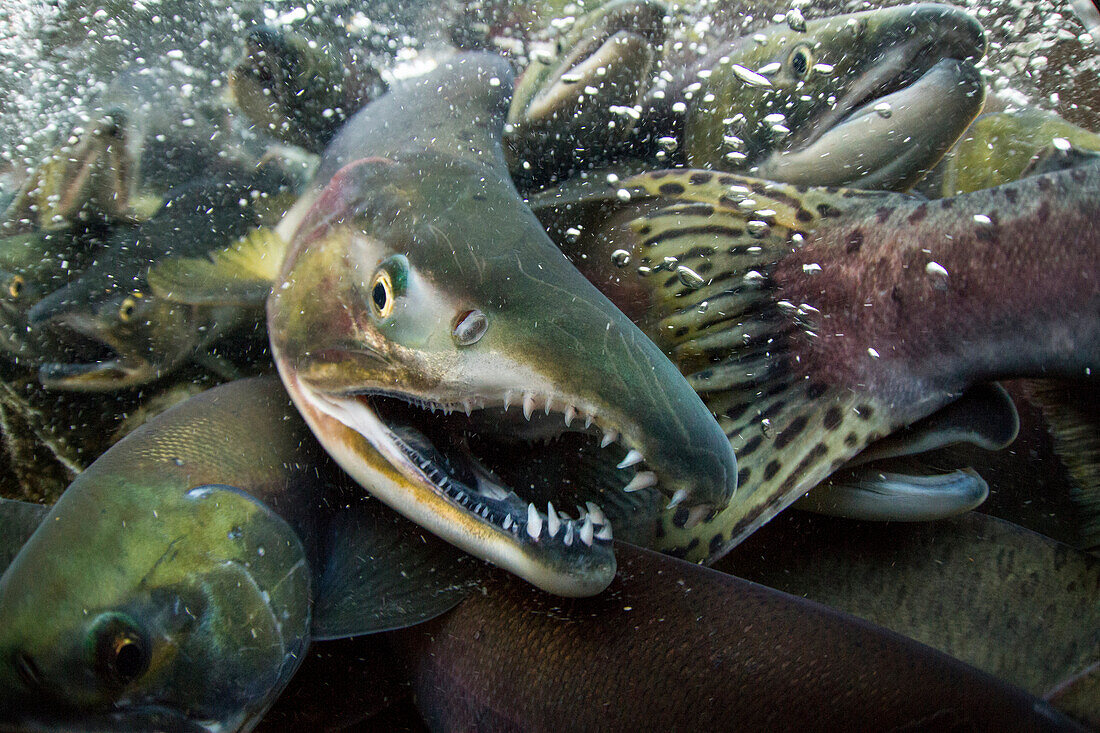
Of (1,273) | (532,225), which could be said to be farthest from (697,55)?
(1,273)

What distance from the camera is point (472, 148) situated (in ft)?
4.27

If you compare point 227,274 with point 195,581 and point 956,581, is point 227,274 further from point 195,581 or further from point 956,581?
point 956,581

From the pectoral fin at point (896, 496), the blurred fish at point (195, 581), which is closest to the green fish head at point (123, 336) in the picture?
the blurred fish at point (195, 581)

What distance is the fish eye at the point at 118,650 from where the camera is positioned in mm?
857

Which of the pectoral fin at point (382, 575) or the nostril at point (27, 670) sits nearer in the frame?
the nostril at point (27, 670)

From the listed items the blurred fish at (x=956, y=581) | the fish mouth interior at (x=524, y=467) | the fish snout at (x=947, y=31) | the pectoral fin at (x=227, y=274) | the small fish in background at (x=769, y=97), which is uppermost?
the fish snout at (x=947, y=31)

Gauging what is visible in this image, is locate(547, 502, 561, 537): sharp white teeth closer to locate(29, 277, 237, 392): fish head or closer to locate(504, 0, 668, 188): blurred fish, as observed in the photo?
locate(504, 0, 668, 188): blurred fish

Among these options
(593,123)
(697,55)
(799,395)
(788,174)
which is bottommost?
(799,395)

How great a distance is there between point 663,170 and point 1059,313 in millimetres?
939

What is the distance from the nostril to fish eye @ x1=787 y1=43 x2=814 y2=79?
1962 mm

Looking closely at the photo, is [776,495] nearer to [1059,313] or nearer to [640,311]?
[640,311]

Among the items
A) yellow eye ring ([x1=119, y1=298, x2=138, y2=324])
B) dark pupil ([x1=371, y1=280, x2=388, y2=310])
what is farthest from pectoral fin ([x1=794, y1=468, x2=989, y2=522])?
yellow eye ring ([x1=119, y1=298, x2=138, y2=324])

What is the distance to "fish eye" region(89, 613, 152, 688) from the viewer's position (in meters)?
0.86

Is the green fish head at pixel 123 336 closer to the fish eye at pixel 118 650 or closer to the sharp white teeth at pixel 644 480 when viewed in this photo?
the fish eye at pixel 118 650
